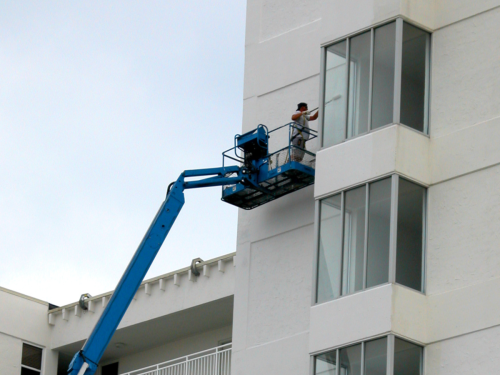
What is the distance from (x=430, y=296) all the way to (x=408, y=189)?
2.69 metres

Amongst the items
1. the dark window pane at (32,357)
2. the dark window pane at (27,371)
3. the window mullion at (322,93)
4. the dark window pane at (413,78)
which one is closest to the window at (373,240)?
the dark window pane at (413,78)

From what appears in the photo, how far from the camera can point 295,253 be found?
1382 inches

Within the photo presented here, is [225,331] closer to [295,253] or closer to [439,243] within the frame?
[295,253]

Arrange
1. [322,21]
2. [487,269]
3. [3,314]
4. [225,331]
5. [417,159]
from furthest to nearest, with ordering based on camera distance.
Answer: [3,314] → [225,331] → [322,21] → [417,159] → [487,269]

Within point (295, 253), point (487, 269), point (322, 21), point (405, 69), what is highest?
point (322, 21)

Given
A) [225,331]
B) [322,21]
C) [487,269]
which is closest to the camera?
[487,269]

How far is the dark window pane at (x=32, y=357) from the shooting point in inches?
1961

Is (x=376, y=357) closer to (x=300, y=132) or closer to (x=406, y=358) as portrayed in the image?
(x=406, y=358)

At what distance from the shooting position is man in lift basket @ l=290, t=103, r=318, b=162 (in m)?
35.0

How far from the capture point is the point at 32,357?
4994 centimetres

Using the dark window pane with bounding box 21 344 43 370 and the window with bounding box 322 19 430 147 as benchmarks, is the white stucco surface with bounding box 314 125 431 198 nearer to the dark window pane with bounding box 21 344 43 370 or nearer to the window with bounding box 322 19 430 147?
the window with bounding box 322 19 430 147

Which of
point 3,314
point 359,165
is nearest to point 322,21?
point 359,165

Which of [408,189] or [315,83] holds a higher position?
[315,83]

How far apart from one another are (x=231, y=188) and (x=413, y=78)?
684 cm
